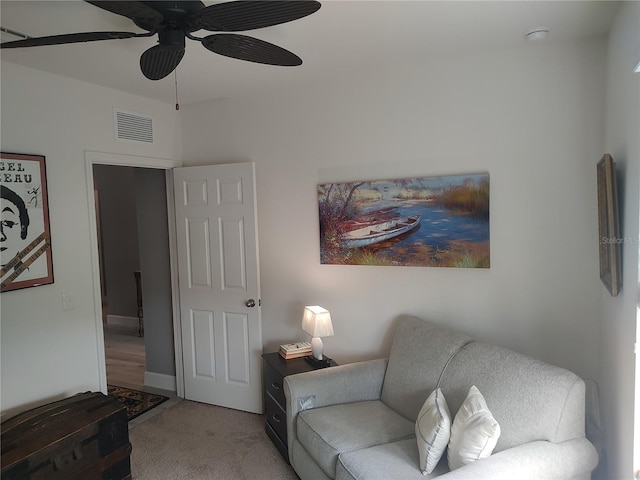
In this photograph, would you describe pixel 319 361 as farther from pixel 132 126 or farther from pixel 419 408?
pixel 132 126

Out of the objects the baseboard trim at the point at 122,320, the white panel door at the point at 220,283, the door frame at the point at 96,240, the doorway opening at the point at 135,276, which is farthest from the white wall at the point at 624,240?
the baseboard trim at the point at 122,320

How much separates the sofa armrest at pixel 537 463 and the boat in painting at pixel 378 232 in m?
1.52

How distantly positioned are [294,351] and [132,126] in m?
2.16

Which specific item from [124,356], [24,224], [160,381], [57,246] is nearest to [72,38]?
[24,224]

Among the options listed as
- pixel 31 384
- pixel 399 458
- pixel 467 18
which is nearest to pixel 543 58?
pixel 467 18

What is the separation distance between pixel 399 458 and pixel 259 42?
196cm

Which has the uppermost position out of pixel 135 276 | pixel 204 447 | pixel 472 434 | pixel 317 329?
pixel 135 276

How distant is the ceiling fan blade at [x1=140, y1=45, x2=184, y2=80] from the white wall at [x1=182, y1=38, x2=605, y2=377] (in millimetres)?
1571

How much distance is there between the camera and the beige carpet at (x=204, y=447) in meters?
2.79

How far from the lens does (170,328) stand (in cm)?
413

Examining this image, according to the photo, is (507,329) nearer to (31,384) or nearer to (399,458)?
(399,458)

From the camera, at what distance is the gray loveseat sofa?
1.87 meters

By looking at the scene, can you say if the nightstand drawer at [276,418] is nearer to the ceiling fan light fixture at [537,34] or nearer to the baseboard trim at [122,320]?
the ceiling fan light fixture at [537,34]

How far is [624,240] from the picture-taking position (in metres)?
1.82
